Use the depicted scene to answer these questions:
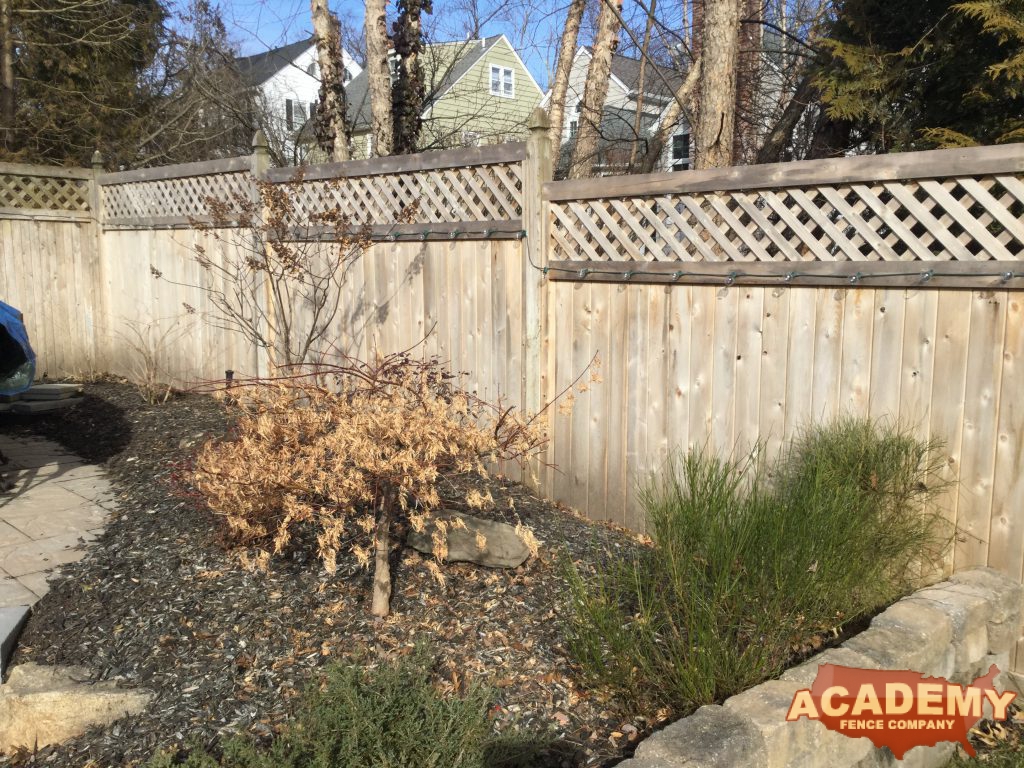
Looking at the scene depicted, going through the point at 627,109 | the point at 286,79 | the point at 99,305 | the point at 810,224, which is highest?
the point at 286,79

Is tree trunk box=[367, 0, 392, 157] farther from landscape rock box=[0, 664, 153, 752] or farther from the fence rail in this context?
landscape rock box=[0, 664, 153, 752]

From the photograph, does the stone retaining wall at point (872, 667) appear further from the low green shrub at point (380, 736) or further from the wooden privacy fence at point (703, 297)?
the low green shrub at point (380, 736)

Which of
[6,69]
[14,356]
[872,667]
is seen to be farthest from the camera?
[6,69]

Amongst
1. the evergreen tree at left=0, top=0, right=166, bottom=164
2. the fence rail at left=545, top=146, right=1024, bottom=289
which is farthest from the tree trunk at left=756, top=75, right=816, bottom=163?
the evergreen tree at left=0, top=0, right=166, bottom=164

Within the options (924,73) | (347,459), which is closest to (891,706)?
(347,459)

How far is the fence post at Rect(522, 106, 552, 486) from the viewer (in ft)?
15.8

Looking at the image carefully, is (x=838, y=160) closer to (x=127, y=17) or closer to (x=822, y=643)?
(x=822, y=643)

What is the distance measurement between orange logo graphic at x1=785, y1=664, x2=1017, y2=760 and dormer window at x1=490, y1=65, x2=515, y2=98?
24.2m

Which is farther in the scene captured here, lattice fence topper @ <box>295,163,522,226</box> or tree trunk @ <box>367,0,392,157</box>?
tree trunk @ <box>367,0,392,157</box>

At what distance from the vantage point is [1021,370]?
10.5ft

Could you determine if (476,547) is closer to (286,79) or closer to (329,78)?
(329,78)

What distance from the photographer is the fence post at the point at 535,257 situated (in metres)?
4.81

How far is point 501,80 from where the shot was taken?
25203 millimetres

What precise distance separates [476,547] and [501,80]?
23.5 meters
